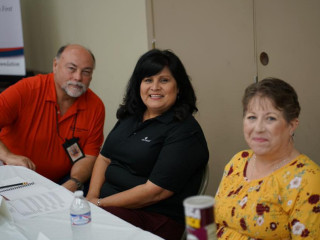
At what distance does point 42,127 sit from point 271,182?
1.71 meters

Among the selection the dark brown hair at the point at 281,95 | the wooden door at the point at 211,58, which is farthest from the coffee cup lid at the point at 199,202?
the wooden door at the point at 211,58

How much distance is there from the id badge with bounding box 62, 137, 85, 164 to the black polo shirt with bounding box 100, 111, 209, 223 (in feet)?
1.77

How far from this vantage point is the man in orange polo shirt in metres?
2.53

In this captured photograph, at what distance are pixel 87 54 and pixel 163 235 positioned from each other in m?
1.42

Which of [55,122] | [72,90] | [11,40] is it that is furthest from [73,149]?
[11,40]

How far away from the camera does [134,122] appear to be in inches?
82.7

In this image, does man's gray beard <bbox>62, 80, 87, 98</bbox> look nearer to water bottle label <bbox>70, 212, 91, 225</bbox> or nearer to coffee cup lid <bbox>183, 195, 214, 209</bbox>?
water bottle label <bbox>70, 212, 91, 225</bbox>

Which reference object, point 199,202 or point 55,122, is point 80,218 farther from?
point 55,122

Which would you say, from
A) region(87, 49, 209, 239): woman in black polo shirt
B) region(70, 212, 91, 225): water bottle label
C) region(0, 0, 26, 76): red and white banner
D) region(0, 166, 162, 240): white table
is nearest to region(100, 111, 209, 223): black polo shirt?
region(87, 49, 209, 239): woman in black polo shirt

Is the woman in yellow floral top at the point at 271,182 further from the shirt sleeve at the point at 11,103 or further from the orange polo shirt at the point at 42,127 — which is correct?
the shirt sleeve at the point at 11,103

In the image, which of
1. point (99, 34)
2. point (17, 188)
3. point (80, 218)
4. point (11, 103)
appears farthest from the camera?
point (99, 34)

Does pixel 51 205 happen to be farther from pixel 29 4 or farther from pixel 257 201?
pixel 29 4

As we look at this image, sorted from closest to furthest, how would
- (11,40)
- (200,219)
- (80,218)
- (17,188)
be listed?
1. (200,219)
2. (80,218)
3. (17,188)
4. (11,40)

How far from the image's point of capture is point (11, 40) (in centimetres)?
407
